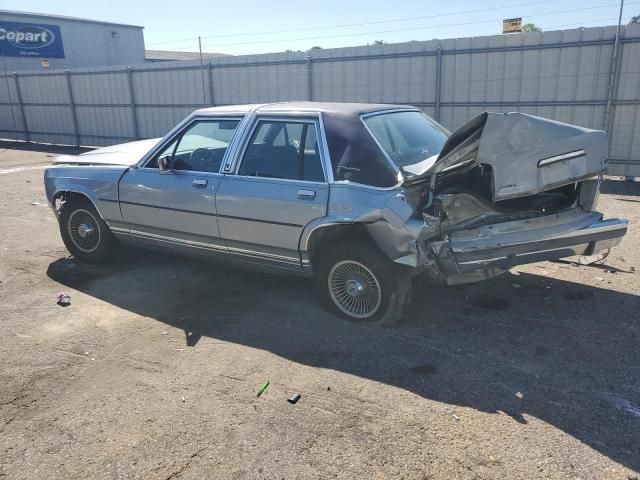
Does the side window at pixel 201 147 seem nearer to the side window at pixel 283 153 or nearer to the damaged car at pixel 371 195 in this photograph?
the damaged car at pixel 371 195

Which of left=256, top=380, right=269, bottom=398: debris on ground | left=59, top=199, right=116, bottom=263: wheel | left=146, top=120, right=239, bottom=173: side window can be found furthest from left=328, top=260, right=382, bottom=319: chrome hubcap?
left=59, top=199, right=116, bottom=263: wheel

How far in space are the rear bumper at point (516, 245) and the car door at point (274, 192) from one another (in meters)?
1.10

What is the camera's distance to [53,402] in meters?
3.47

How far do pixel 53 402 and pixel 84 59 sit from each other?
3392cm

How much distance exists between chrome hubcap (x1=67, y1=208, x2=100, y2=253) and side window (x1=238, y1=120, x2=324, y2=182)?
2230mm

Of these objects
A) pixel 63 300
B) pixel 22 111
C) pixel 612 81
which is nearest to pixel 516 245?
pixel 63 300

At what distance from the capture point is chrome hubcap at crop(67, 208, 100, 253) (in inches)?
235

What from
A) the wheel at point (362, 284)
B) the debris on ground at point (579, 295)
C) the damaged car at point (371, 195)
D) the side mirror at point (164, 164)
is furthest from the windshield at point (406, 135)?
the side mirror at point (164, 164)

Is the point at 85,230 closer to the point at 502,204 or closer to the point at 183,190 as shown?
the point at 183,190

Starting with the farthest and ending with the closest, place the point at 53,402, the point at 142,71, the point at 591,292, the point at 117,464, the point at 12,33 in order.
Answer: the point at 12,33 → the point at 142,71 → the point at 591,292 → the point at 53,402 → the point at 117,464

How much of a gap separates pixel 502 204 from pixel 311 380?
7.25ft

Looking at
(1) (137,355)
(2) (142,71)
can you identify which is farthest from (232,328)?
(2) (142,71)

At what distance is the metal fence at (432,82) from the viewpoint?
10.2 metres

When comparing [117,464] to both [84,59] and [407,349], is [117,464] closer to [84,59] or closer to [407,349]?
[407,349]
